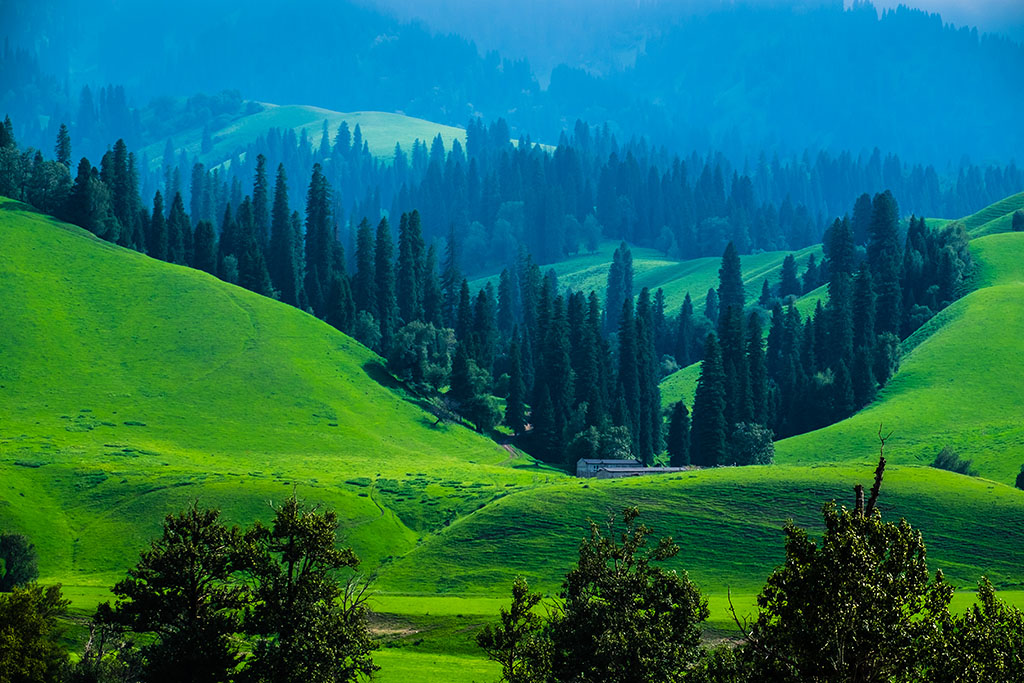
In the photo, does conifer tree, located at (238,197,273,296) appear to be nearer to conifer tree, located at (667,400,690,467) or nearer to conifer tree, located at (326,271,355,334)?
conifer tree, located at (326,271,355,334)

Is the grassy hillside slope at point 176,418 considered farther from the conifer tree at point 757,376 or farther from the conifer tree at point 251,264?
the conifer tree at point 757,376

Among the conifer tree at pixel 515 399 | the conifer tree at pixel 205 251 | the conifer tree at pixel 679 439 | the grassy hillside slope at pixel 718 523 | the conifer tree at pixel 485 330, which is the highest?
the conifer tree at pixel 205 251

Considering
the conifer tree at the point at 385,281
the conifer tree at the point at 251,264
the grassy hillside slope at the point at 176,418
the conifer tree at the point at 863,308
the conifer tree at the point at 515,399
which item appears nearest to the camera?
the grassy hillside slope at the point at 176,418

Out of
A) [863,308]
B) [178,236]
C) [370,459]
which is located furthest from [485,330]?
[863,308]

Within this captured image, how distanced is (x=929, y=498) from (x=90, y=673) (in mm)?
79546

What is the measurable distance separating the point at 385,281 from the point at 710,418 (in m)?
63.6

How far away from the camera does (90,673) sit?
5425cm

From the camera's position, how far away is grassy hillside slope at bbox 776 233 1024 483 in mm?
142625

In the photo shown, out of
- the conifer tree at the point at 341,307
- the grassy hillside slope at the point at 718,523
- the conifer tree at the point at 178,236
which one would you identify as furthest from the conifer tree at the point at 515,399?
the conifer tree at the point at 178,236

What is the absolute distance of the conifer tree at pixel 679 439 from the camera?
159000mm

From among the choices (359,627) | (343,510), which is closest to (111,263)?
(343,510)

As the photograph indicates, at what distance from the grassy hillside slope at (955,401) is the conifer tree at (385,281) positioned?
68501 millimetres

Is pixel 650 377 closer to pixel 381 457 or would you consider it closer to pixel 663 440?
pixel 663 440

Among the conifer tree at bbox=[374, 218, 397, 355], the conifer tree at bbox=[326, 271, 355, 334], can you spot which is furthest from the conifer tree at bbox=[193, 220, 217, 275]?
the conifer tree at bbox=[374, 218, 397, 355]
